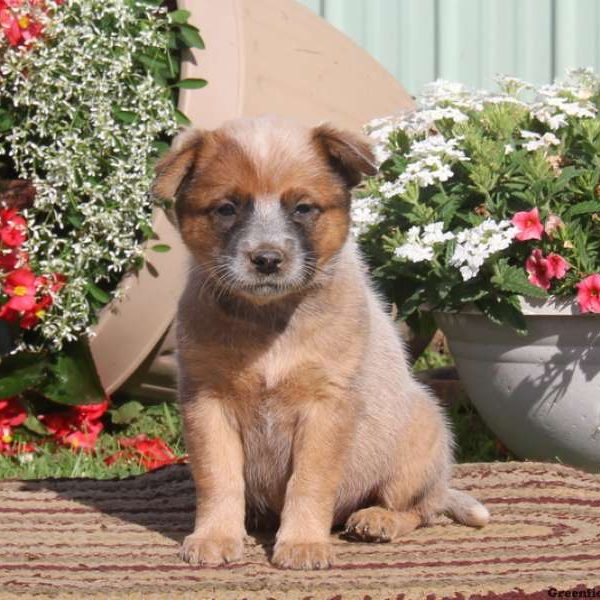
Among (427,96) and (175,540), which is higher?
(427,96)

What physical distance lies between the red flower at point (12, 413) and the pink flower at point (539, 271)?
2128 millimetres

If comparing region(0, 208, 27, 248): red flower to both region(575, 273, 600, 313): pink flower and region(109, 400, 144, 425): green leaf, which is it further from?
region(575, 273, 600, 313): pink flower

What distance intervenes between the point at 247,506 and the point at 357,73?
9.69 ft

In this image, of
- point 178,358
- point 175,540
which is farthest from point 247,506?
point 178,358

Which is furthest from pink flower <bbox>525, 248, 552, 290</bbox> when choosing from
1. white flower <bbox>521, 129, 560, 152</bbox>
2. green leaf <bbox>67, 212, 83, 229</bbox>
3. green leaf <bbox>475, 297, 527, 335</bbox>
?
green leaf <bbox>67, 212, 83, 229</bbox>

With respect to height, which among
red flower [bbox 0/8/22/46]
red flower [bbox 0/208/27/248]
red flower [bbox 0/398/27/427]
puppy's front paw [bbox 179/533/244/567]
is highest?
red flower [bbox 0/8/22/46]

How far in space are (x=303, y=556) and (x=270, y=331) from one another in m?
0.62

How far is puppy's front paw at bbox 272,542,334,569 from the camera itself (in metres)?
3.45

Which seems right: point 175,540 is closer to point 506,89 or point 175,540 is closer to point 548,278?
point 548,278

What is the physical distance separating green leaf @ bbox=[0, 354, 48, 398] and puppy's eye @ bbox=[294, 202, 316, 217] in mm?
2028

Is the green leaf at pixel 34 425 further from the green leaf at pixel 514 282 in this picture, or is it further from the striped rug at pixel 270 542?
the green leaf at pixel 514 282

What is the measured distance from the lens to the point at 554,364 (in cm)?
475

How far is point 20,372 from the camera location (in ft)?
17.2

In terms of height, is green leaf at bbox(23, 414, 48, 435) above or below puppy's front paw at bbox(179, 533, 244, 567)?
below
